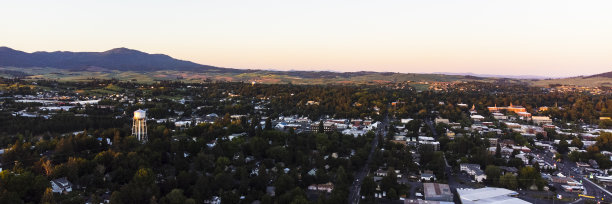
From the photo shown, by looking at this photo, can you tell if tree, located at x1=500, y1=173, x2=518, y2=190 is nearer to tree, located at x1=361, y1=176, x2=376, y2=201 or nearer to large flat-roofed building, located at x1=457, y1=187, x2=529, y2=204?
large flat-roofed building, located at x1=457, y1=187, x2=529, y2=204

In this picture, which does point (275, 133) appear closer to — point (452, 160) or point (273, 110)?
point (452, 160)

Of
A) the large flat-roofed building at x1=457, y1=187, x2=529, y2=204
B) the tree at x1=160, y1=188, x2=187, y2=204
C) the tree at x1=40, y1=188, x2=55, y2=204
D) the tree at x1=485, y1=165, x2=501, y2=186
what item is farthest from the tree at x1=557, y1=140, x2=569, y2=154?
the tree at x1=40, y1=188, x2=55, y2=204

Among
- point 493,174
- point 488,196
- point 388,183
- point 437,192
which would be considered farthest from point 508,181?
point 388,183

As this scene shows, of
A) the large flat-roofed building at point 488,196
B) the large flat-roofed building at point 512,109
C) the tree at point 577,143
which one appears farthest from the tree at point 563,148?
the large flat-roofed building at point 512,109

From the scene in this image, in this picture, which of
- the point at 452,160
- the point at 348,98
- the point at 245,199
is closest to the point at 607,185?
the point at 452,160

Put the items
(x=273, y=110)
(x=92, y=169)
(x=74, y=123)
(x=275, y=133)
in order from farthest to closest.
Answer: (x=273, y=110), (x=74, y=123), (x=275, y=133), (x=92, y=169)

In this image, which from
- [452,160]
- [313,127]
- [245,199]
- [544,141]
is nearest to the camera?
[245,199]

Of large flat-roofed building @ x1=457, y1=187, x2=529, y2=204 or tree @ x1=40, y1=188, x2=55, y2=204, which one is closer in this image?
tree @ x1=40, y1=188, x2=55, y2=204
